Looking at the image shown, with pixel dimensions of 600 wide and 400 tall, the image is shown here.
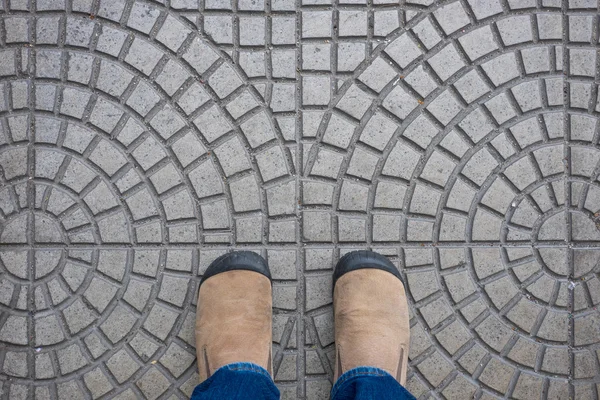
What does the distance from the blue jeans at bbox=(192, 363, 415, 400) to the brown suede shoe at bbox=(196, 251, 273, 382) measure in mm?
69

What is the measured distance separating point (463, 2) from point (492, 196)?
76 cm

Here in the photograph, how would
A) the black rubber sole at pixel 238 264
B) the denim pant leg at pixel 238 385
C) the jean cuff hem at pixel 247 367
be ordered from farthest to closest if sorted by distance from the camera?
the black rubber sole at pixel 238 264, the jean cuff hem at pixel 247 367, the denim pant leg at pixel 238 385

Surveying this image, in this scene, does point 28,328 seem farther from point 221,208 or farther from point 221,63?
point 221,63

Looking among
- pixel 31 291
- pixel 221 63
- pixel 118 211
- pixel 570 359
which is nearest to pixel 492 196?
pixel 570 359

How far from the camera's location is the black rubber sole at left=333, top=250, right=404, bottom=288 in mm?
1939

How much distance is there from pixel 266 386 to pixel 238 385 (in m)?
0.10

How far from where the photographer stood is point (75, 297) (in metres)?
1.97

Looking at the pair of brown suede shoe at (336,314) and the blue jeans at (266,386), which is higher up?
the pair of brown suede shoe at (336,314)

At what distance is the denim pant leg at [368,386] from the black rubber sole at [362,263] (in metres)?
0.34

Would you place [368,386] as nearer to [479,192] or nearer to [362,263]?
[362,263]

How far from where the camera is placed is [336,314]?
6.38 ft

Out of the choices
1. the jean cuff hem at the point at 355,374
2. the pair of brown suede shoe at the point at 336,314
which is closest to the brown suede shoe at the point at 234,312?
the pair of brown suede shoe at the point at 336,314

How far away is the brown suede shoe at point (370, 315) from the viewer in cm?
190

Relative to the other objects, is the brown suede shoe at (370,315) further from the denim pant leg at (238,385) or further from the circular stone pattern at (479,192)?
the denim pant leg at (238,385)
